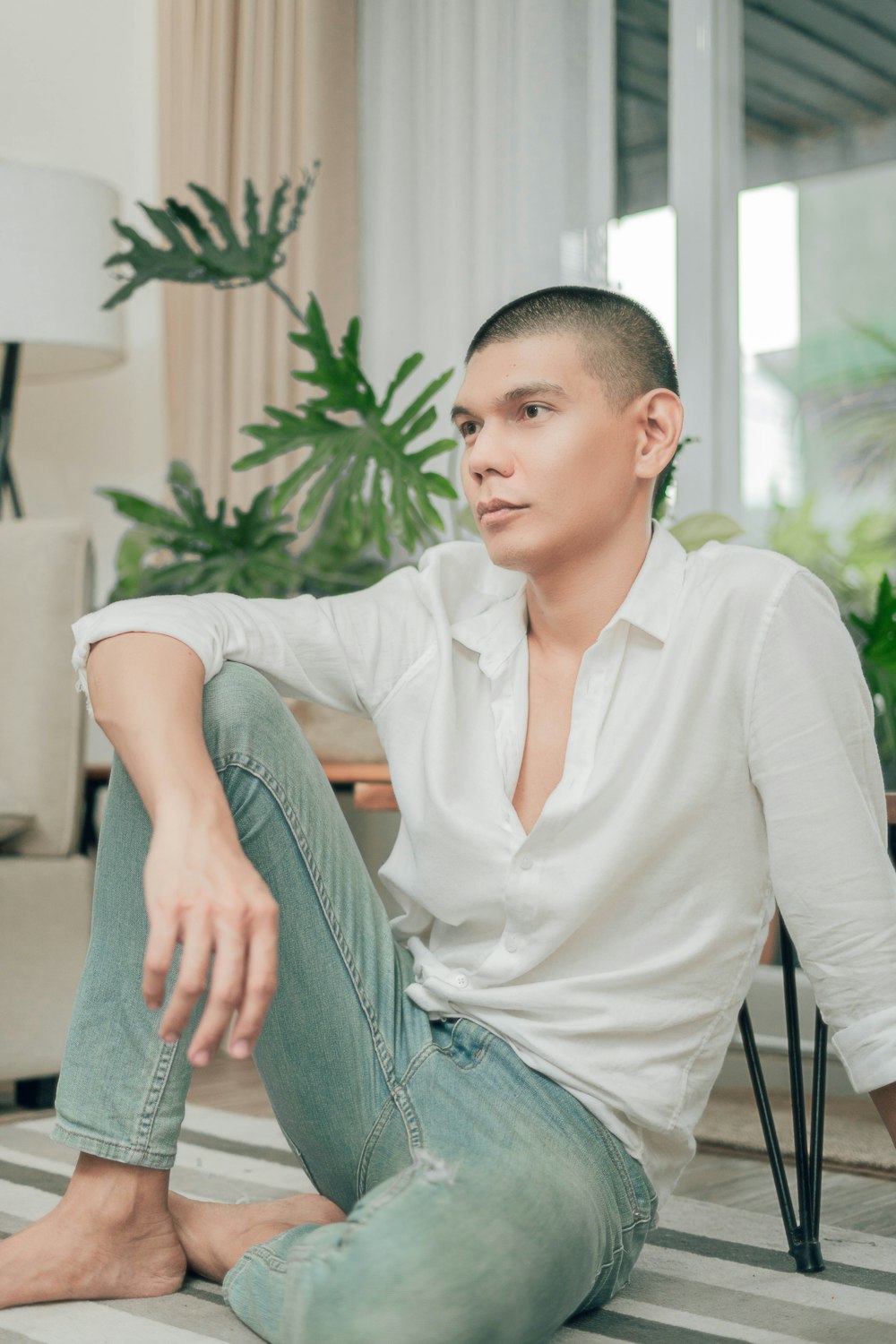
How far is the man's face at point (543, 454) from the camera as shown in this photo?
1.14 m

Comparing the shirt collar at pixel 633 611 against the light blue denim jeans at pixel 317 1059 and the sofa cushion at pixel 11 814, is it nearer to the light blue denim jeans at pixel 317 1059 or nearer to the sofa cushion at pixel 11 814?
the light blue denim jeans at pixel 317 1059

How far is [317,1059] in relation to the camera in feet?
3.65

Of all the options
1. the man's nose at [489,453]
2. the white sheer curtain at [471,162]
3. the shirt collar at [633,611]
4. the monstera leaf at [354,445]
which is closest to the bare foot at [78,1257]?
the shirt collar at [633,611]

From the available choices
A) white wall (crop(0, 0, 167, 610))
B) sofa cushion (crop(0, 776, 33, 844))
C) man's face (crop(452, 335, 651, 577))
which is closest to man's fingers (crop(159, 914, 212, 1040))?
man's face (crop(452, 335, 651, 577))

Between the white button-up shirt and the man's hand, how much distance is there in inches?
9.2

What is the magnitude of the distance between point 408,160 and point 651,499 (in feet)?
6.52

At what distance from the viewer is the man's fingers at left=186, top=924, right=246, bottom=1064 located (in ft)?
2.85

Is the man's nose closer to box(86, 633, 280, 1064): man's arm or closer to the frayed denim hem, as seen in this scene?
box(86, 633, 280, 1064): man's arm

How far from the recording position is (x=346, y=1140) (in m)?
1.12

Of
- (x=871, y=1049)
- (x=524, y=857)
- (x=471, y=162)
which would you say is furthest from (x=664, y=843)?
(x=471, y=162)

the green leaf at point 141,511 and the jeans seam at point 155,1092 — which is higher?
the green leaf at point 141,511

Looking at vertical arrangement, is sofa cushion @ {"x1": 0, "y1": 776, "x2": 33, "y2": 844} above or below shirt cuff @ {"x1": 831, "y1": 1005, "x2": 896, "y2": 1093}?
above

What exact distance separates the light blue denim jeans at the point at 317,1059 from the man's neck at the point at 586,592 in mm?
240

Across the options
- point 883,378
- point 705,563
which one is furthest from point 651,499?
point 883,378
